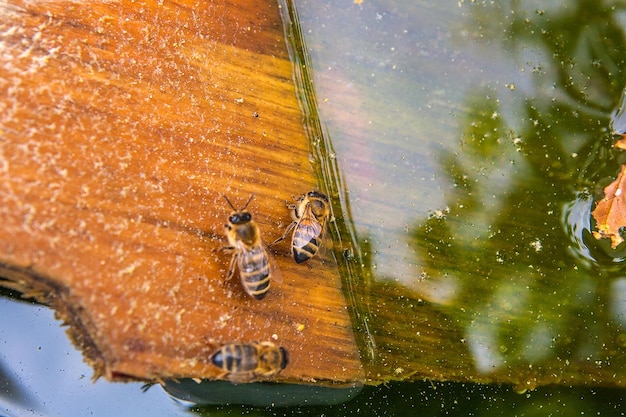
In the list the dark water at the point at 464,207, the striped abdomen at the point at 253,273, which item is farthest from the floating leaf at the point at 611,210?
the striped abdomen at the point at 253,273

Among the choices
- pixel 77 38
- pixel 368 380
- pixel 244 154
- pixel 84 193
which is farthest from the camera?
pixel 368 380

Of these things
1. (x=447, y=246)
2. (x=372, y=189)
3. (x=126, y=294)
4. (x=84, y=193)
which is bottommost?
(x=126, y=294)

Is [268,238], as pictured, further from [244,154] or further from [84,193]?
[84,193]

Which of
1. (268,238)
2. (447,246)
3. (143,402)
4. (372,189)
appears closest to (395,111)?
(372,189)

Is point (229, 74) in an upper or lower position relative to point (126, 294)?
upper

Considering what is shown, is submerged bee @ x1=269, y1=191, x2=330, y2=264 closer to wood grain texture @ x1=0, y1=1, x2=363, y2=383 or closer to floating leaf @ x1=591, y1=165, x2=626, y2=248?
wood grain texture @ x1=0, y1=1, x2=363, y2=383

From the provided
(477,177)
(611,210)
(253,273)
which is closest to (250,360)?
(253,273)
